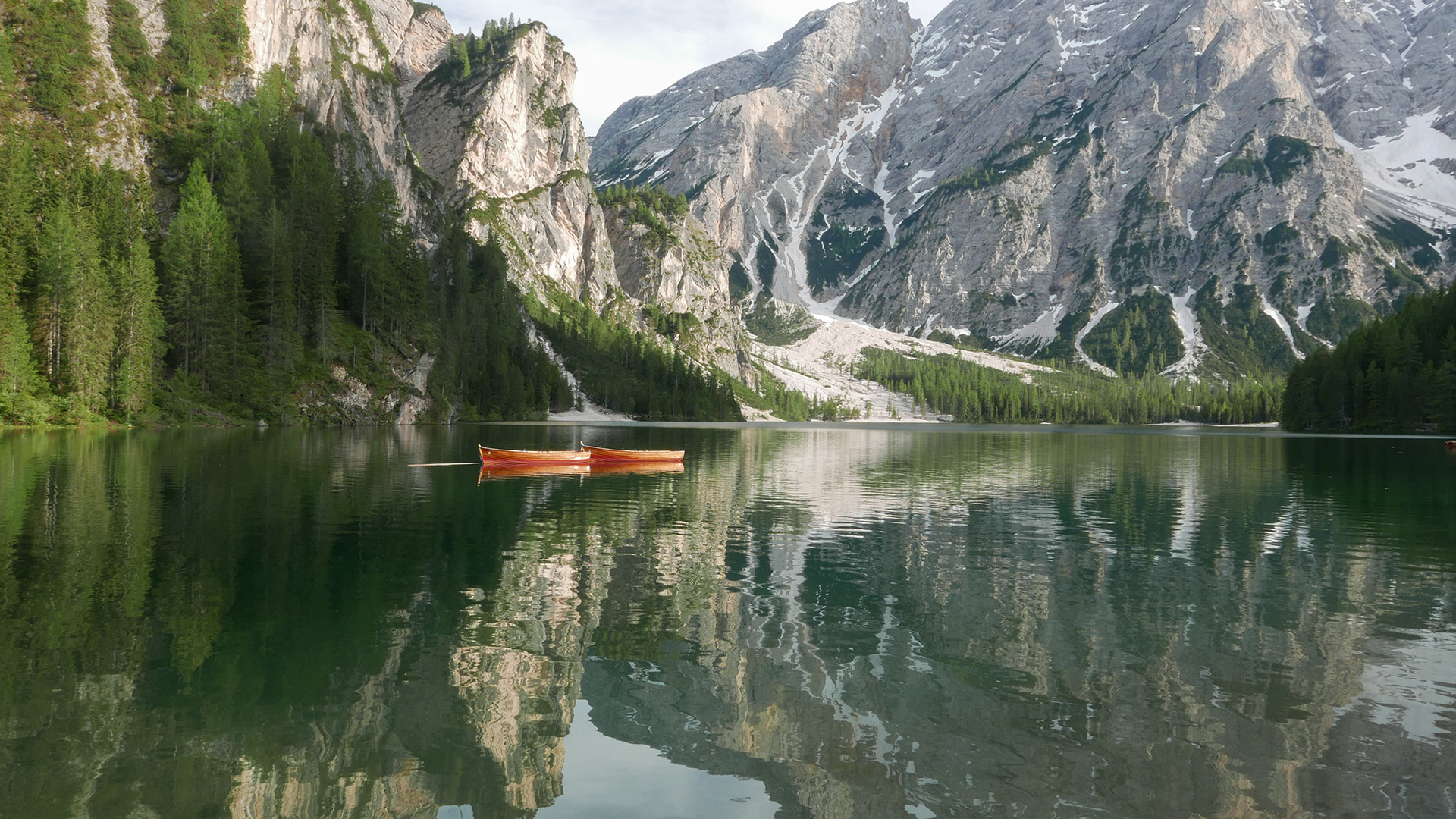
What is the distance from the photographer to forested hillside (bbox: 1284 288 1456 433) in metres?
142

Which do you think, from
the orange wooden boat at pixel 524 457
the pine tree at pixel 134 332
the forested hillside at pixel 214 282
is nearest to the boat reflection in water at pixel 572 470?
the orange wooden boat at pixel 524 457

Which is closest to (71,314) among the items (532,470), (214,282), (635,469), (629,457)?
(214,282)

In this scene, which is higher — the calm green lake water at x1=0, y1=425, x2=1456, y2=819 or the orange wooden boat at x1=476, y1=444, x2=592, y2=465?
the orange wooden boat at x1=476, y1=444, x2=592, y2=465

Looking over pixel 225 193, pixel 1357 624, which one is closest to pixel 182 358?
pixel 225 193

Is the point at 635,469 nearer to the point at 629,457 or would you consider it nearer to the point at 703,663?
the point at 629,457

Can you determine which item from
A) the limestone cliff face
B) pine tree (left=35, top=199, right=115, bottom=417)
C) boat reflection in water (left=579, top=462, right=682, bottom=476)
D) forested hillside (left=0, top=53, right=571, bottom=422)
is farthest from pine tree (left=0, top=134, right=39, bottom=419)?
the limestone cliff face

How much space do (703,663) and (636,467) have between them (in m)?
44.4

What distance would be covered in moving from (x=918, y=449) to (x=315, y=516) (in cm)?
7517

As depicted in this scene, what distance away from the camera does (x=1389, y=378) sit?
147 m

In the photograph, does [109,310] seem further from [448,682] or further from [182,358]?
[448,682]

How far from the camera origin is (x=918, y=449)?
3802 inches

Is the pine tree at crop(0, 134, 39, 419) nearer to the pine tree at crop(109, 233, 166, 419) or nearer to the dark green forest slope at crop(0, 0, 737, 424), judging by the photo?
the dark green forest slope at crop(0, 0, 737, 424)

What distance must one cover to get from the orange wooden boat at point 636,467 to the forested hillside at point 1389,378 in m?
146

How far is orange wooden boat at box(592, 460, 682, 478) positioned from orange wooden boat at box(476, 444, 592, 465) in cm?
189
